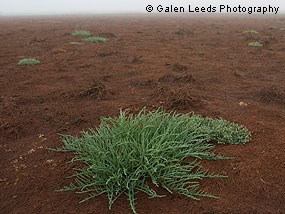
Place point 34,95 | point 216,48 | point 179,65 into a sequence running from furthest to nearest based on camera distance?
point 216,48 → point 179,65 → point 34,95

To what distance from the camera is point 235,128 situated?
376 cm

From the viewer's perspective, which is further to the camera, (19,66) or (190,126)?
(19,66)

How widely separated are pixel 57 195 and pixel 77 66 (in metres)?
5.51

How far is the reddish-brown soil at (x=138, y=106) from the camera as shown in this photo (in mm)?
2711

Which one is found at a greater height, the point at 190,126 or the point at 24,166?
the point at 190,126

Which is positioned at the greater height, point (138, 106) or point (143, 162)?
point (143, 162)

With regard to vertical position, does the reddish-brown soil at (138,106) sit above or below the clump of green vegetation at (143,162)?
below

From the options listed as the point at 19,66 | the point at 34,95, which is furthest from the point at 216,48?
the point at 34,95

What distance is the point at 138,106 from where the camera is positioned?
4.84 m

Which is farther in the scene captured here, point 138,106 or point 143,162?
point 138,106

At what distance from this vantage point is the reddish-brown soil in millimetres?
2711

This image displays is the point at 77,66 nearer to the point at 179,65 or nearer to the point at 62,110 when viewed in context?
the point at 179,65

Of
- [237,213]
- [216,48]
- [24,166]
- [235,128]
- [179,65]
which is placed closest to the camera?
[237,213]

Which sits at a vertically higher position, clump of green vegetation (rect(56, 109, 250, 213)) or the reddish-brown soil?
clump of green vegetation (rect(56, 109, 250, 213))
